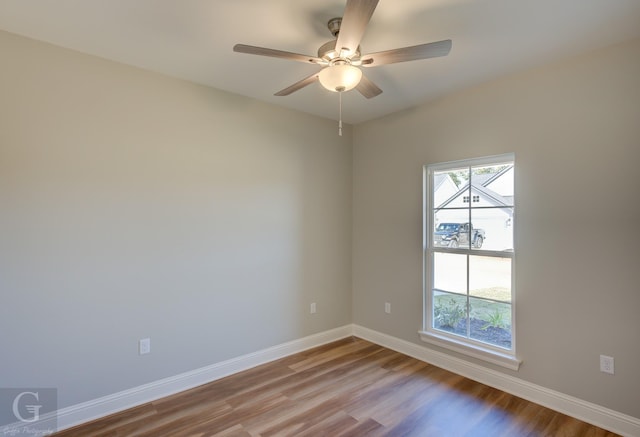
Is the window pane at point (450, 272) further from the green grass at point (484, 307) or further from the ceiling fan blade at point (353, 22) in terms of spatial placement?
the ceiling fan blade at point (353, 22)

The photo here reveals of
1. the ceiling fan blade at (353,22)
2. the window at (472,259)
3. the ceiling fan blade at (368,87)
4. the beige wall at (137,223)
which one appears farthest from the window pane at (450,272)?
the ceiling fan blade at (353,22)

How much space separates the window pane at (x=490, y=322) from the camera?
2.67 m

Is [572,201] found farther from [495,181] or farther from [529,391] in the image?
[529,391]

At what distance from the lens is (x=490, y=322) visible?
2.78m

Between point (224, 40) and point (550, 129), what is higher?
point (224, 40)

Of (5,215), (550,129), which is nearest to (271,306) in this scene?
(5,215)

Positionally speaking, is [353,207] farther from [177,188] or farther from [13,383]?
[13,383]

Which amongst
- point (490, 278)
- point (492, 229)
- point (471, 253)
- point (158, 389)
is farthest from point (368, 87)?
point (158, 389)

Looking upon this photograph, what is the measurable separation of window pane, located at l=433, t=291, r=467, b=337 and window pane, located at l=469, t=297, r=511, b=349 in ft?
0.26

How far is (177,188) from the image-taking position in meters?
2.65

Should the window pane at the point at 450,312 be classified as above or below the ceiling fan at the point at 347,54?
below

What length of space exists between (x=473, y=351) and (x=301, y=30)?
9.33ft

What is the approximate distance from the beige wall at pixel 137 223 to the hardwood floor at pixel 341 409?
0.28m

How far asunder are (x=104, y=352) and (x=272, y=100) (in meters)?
2.51
